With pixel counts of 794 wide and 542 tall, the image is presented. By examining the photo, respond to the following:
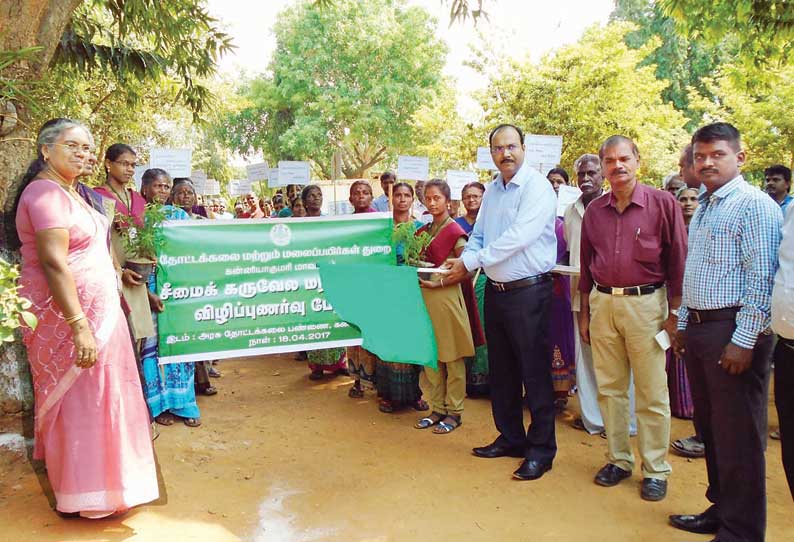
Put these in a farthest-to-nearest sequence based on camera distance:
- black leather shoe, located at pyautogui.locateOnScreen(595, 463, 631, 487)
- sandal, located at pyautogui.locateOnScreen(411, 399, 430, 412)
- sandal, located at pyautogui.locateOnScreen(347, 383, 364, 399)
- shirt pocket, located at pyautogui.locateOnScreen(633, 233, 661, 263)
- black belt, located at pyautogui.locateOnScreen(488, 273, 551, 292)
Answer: sandal, located at pyautogui.locateOnScreen(347, 383, 364, 399), sandal, located at pyautogui.locateOnScreen(411, 399, 430, 412), black belt, located at pyautogui.locateOnScreen(488, 273, 551, 292), black leather shoe, located at pyautogui.locateOnScreen(595, 463, 631, 487), shirt pocket, located at pyautogui.locateOnScreen(633, 233, 661, 263)

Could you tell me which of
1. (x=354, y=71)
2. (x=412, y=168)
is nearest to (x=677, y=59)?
(x=354, y=71)

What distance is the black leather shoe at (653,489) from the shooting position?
3.65 meters

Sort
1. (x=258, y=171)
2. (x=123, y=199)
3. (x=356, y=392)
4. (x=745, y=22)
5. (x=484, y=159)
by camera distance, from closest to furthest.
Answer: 1. (x=123, y=199)
2. (x=356, y=392)
3. (x=745, y=22)
4. (x=484, y=159)
5. (x=258, y=171)

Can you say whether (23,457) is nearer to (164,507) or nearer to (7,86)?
(164,507)

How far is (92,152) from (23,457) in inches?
82.6

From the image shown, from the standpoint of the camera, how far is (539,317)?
4.03 metres

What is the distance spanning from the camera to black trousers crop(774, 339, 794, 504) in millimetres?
2682

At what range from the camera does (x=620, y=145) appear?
358cm

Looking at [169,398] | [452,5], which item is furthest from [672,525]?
[452,5]

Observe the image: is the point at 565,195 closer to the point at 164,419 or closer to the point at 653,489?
the point at 653,489

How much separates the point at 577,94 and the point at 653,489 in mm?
11832

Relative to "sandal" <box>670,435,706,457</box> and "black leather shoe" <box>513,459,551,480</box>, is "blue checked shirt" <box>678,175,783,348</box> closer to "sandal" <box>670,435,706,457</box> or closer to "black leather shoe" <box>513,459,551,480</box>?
A: "black leather shoe" <box>513,459,551,480</box>

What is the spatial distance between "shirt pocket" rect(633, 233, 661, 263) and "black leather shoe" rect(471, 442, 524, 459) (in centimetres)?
163

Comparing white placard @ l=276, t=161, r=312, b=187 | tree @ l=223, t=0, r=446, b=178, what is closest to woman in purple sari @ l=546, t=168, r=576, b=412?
white placard @ l=276, t=161, r=312, b=187
